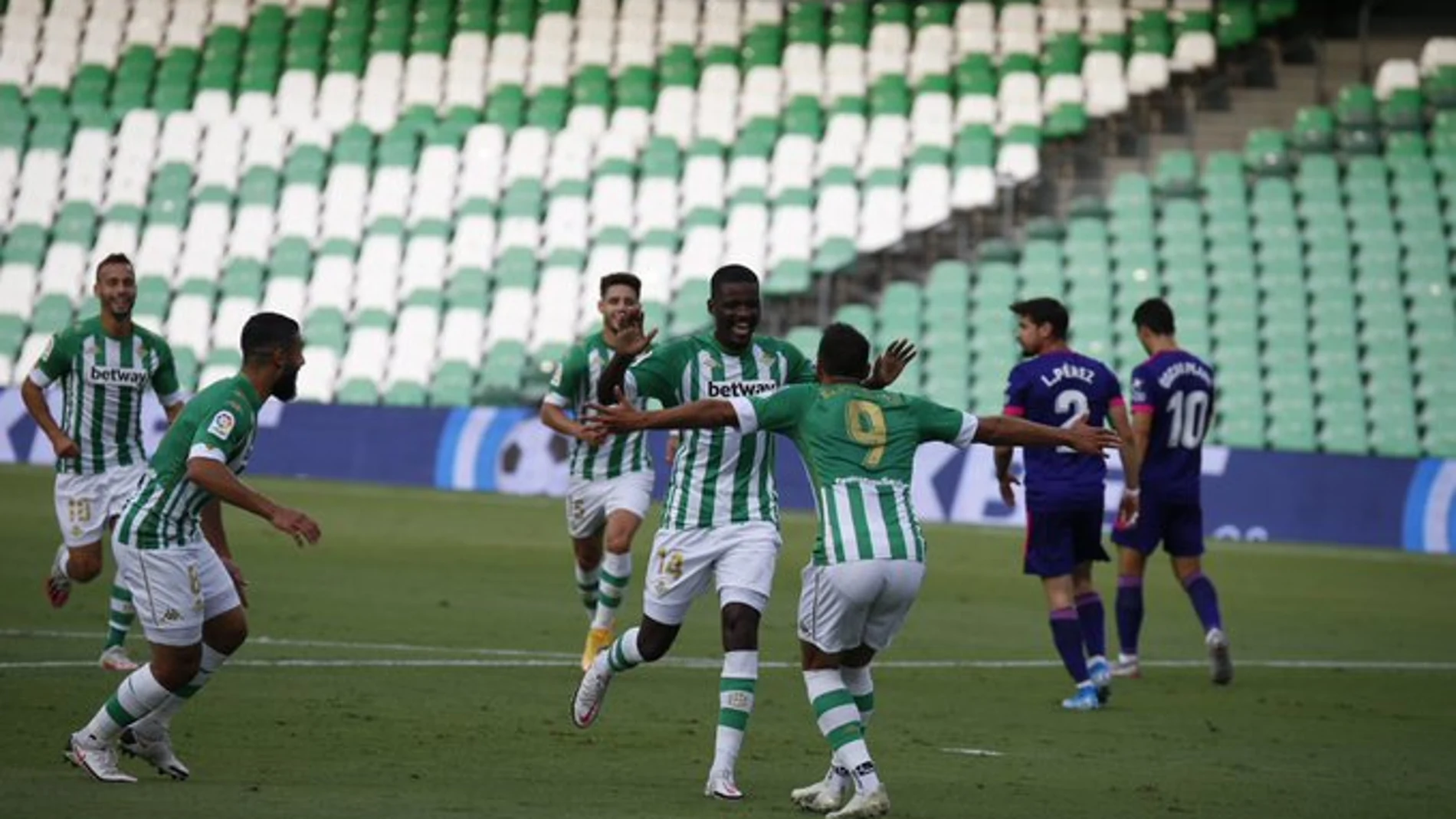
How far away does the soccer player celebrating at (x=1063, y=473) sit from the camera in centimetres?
1393

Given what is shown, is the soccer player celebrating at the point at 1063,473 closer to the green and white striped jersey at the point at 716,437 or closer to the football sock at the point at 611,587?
the football sock at the point at 611,587

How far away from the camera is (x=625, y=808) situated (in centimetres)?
910

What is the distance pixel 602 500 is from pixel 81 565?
3382 millimetres

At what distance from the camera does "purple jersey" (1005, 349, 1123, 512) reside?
14.0m

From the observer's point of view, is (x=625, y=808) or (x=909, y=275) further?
(x=909, y=275)

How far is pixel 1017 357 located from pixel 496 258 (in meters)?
8.42

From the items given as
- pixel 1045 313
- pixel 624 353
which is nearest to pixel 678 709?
pixel 624 353

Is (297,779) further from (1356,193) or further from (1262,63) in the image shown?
(1262,63)

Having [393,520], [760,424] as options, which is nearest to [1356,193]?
[393,520]

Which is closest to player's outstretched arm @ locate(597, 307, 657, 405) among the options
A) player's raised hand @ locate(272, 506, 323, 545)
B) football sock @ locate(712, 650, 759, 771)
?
football sock @ locate(712, 650, 759, 771)

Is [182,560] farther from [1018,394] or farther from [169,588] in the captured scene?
[1018,394]

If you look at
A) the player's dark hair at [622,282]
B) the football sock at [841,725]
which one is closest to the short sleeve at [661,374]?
the football sock at [841,725]

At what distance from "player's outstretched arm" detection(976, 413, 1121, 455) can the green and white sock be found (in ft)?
19.0

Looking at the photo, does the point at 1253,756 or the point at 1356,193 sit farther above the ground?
the point at 1356,193
